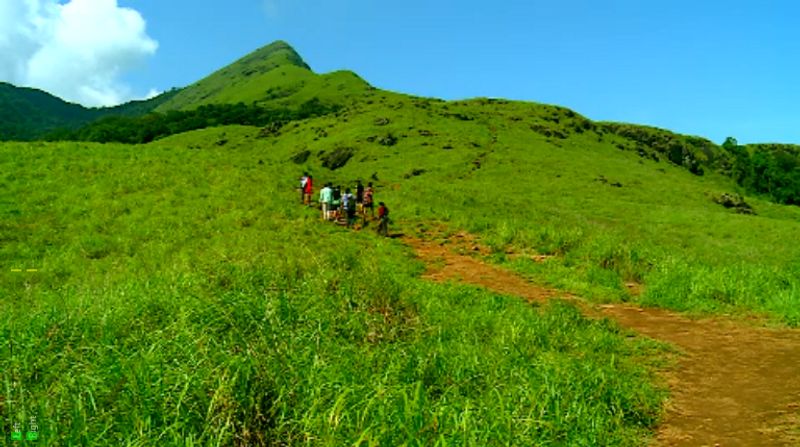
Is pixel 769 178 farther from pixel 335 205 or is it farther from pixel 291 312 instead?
pixel 291 312

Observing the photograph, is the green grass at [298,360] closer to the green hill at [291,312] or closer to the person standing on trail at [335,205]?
the green hill at [291,312]

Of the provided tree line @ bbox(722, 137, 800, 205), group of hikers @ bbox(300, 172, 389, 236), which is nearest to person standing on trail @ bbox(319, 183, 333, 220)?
group of hikers @ bbox(300, 172, 389, 236)

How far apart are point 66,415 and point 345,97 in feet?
594

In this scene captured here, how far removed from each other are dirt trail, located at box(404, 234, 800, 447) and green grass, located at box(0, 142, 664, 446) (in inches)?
20.9

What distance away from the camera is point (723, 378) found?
9.85 m

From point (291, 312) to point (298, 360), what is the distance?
2.38 m

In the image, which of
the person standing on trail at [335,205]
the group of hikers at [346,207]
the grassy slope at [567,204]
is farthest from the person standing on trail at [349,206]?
the grassy slope at [567,204]

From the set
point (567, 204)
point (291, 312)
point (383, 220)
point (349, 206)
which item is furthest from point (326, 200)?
point (567, 204)

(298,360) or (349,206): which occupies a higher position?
(349,206)

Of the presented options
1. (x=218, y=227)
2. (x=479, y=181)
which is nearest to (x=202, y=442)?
(x=218, y=227)

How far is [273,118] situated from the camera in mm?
155125

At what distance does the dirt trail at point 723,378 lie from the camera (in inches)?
296

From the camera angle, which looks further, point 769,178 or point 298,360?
point 769,178

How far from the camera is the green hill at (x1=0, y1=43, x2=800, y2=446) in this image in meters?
6.10
